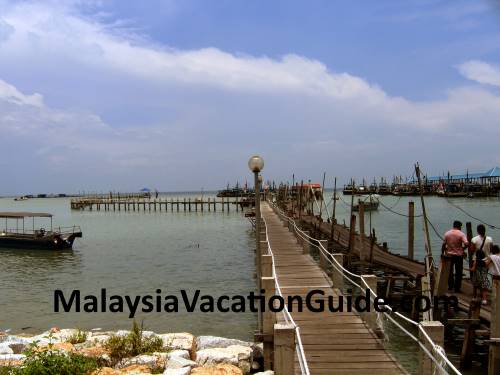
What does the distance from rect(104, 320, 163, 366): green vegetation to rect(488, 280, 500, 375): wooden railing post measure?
6538mm

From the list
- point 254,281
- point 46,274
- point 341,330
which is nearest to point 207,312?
point 254,281

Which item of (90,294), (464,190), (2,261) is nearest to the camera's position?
(90,294)

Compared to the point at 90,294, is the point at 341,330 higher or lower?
higher

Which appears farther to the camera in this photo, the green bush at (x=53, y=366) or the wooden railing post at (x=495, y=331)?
the wooden railing post at (x=495, y=331)

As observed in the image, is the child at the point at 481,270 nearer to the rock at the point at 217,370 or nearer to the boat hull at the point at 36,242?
the rock at the point at 217,370

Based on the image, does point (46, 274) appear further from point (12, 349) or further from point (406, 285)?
point (406, 285)

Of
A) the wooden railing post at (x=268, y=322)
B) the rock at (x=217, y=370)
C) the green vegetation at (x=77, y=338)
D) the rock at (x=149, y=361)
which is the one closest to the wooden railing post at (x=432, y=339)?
the wooden railing post at (x=268, y=322)

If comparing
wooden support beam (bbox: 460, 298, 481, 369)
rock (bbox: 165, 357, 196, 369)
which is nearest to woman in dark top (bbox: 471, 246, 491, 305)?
wooden support beam (bbox: 460, 298, 481, 369)

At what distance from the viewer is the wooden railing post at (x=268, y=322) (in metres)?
9.71

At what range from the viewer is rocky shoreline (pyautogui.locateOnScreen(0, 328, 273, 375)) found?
9.19 metres

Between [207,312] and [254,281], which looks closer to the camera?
[207,312]

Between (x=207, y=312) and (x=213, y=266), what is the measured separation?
10546 millimetres

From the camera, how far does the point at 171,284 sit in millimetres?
22969

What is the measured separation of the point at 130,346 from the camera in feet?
35.6
